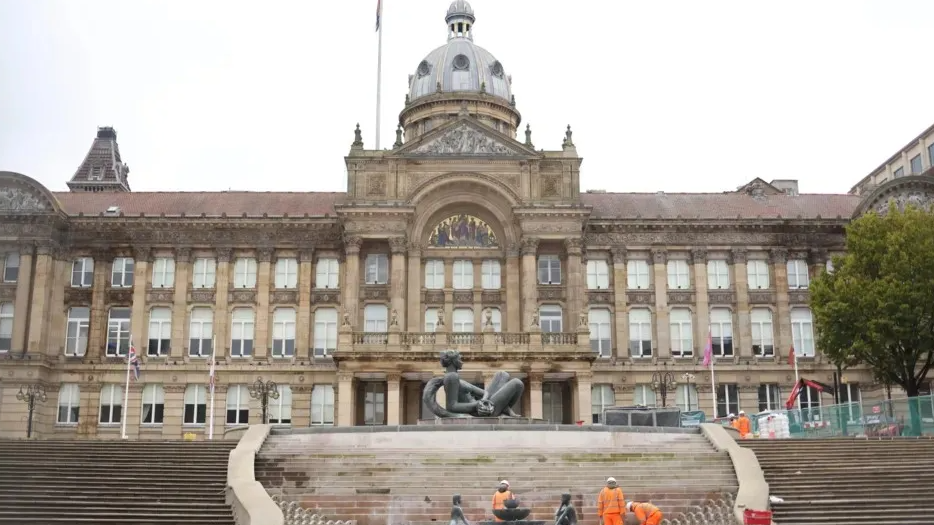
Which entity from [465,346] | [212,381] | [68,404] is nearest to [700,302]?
A: [465,346]

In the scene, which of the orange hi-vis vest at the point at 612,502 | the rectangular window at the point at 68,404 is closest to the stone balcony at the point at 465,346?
the rectangular window at the point at 68,404

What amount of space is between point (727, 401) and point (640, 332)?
21.2ft

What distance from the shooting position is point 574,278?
6119cm

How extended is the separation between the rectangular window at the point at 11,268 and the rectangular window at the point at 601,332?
34.1 m

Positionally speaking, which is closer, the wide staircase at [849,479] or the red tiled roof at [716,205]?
the wide staircase at [849,479]

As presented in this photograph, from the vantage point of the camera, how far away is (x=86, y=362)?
6200cm

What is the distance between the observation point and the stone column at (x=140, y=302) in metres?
62.3

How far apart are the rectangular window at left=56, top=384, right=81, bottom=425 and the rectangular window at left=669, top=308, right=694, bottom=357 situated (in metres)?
35.0

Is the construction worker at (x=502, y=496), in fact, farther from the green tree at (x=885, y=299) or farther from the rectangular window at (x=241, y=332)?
the rectangular window at (x=241, y=332)

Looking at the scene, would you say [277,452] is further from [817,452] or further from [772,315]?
[772,315]

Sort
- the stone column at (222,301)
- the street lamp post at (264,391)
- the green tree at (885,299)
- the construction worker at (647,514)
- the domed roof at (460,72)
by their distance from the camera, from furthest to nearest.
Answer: the domed roof at (460,72) → the stone column at (222,301) → the street lamp post at (264,391) → the green tree at (885,299) → the construction worker at (647,514)

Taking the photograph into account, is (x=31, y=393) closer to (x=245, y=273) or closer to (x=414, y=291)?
(x=245, y=273)

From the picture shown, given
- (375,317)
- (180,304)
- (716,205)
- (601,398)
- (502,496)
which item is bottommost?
(502,496)

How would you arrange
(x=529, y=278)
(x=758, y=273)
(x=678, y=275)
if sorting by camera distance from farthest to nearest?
(x=758, y=273), (x=678, y=275), (x=529, y=278)
